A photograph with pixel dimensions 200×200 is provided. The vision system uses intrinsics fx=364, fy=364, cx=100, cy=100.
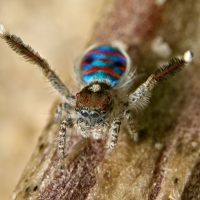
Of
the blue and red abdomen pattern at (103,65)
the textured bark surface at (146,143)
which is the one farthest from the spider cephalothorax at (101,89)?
the textured bark surface at (146,143)

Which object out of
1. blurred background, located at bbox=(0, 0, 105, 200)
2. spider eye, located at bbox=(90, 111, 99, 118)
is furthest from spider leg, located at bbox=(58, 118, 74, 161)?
blurred background, located at bbox=(0, 0, 105, 200)

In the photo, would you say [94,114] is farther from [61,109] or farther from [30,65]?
[30,65]

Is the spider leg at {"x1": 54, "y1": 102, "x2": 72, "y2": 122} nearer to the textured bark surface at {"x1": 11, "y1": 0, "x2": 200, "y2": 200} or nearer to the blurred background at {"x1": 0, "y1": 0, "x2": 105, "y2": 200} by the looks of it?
the textured bark surface at {"x1": 11, "y1": 0, "x2": 200, "y2": 200}

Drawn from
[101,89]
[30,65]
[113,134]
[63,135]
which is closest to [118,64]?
[101,89]

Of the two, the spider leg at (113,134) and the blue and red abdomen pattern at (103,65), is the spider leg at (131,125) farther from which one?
the blue and red abdomen pattern at (103,65)

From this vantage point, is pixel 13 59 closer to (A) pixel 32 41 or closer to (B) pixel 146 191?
(A) pixel 32 41

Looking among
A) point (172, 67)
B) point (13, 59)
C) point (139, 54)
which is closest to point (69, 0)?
point (13, 59)
